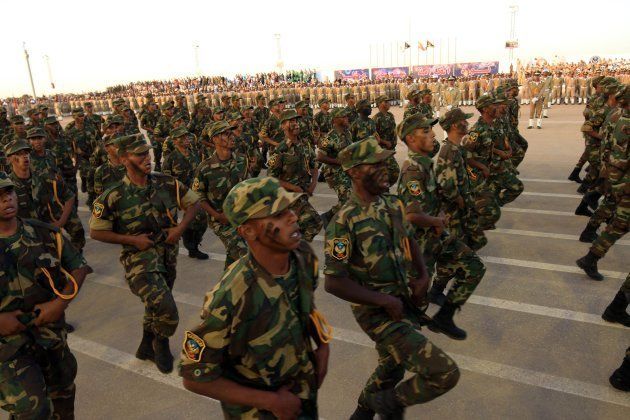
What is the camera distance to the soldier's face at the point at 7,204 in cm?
286

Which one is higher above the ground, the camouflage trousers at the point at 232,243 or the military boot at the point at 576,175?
the camouflage trousers at the point at 232,243

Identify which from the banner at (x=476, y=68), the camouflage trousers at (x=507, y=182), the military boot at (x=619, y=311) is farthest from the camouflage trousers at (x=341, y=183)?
the banner at (x=476, y=68)

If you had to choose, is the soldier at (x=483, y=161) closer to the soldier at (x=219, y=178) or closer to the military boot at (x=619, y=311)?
the military boot at (x=619, y=311)

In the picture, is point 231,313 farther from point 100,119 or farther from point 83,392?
point 100,119

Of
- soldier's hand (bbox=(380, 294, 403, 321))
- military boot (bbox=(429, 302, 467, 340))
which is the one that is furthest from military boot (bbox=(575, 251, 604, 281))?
soldier's hand (bbox=(380, 294, 403, 321))

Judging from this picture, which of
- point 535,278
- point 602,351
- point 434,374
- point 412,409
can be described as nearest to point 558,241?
point 535,278

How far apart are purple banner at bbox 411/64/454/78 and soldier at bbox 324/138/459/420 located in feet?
168

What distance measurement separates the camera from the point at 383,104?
10.2 m

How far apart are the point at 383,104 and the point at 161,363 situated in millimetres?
7518

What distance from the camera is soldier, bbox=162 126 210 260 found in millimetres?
7269

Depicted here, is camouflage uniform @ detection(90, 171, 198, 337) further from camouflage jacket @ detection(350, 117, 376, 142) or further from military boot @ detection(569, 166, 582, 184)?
military boot @ detection(569, 166, 582, 184)

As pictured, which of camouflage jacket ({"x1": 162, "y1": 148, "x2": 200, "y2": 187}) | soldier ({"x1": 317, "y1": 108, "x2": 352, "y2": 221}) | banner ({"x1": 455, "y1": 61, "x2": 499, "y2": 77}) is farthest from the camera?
banner ({"x1": 455, "y1": 61, "x2": 499, "y2": 77})

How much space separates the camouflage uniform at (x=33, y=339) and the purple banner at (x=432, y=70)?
5190 centimetres

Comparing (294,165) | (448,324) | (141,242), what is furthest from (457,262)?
(294,165)
